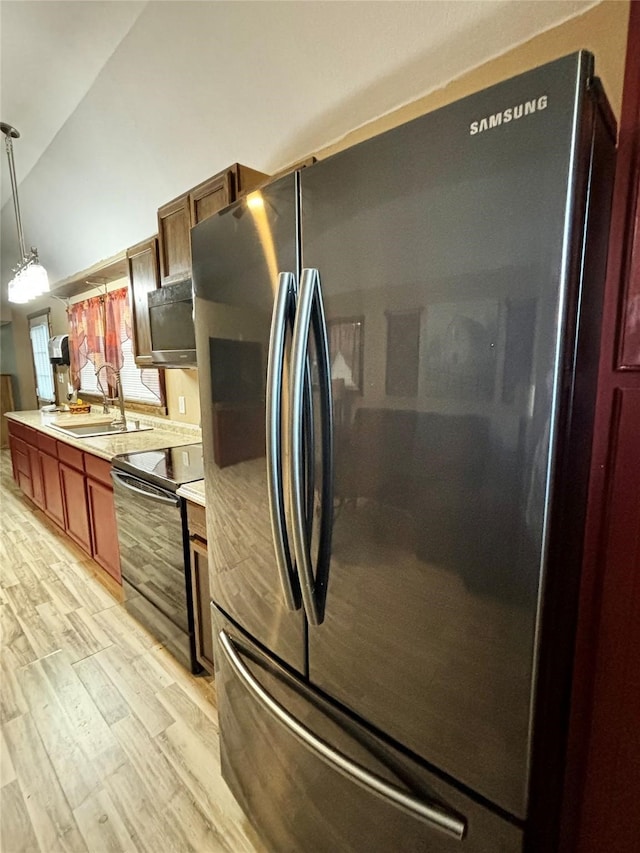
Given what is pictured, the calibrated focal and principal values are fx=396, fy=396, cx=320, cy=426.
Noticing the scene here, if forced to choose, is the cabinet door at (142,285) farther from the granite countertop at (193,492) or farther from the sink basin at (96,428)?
the granite countertop at (193,492)

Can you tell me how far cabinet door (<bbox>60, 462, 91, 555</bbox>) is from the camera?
2.76 meters

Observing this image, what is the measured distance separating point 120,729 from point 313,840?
3.44 ft

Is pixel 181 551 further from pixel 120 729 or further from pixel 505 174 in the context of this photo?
pixel 505 174

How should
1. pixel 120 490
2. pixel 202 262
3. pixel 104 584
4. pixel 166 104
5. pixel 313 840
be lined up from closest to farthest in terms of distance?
1. pixel 313 840
2. pixel 202 262
3. pixel 166 104
4. pixel 120 490
5. pixel 104 584

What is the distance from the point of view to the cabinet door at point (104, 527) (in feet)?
7.98

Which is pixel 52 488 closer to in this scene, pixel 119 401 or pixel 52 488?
pixel 52 488

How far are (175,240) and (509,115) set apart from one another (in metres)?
1.91

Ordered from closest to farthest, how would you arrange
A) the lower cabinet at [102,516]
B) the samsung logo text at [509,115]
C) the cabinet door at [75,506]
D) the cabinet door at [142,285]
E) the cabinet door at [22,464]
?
the samsung logo text at [509,115], the cabinet door at [142,285], the lower cabinet at [102,516], the cabinet door at [75,506], the cabinet door at [22,464]

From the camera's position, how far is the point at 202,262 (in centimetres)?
111

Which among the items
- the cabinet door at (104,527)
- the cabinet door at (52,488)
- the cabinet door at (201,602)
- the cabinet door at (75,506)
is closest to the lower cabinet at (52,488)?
the cabinet door at (52,488)

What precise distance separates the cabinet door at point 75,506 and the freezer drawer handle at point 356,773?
2138 millimetres

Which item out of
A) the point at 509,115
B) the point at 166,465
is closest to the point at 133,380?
the point at 166,465

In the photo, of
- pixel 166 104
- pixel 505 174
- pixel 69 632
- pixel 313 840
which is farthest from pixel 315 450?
pixel 69 632

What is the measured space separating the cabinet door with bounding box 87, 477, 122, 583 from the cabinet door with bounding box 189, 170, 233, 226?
163cm
